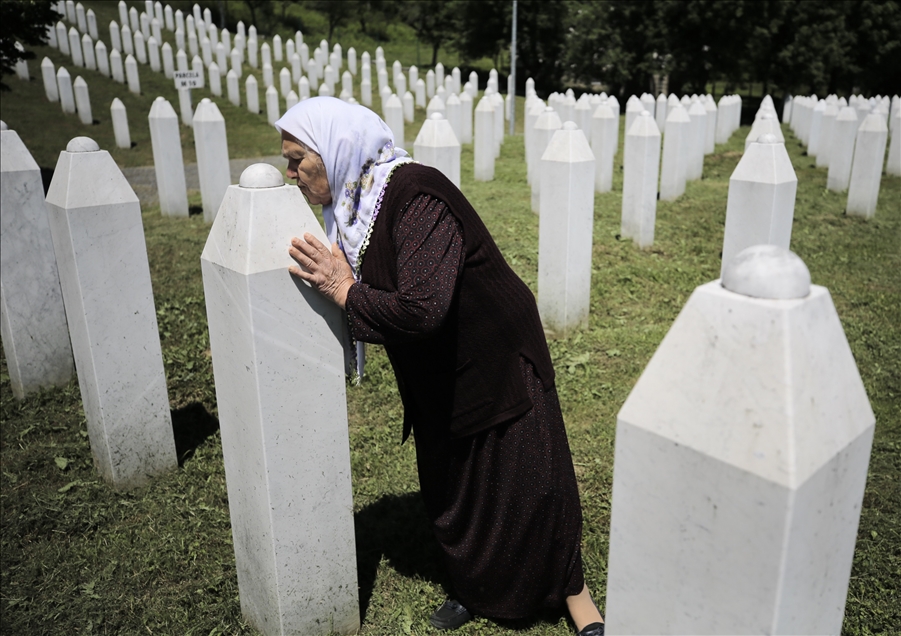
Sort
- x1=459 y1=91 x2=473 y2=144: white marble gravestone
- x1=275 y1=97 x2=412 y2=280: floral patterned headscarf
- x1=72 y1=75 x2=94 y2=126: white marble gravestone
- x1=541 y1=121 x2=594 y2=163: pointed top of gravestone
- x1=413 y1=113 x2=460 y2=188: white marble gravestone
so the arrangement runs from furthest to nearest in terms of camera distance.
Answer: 1. x1=72 y1=75 x2=94 y2=126: white marble gravestone
2. x1=459 y1=91 x2=473 y2=144: white marble gravestone
3. x1=413 y1=113 x2=460 y2=188: white marble gravestone
4. x1=541 y1=121 x2=594 y2=163: pointed top of gravestone
5. x1=275 y1=97 x2=412 y2=280: floral patterned headscarf

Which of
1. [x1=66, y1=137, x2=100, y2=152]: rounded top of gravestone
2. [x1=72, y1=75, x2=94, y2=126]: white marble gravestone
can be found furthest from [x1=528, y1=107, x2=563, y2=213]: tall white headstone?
[x1=72, y1=75, x2=94, y2=126]: white marble gravestone

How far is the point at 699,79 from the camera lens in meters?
27.8

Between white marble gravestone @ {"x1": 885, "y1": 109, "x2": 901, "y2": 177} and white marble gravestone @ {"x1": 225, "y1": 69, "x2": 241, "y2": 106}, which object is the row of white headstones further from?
white marble gravestone @ {"x1": 225, "y1": 69, "x2": 241, "y2": 106}

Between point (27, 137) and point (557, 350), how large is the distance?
13.7 meters

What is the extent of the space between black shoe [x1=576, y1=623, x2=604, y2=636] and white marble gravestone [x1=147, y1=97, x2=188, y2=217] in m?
8.18

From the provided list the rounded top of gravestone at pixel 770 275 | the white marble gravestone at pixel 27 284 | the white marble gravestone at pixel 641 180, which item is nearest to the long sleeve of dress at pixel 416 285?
the rounded top of gravestone at pixel 770 275

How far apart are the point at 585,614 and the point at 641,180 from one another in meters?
5.67

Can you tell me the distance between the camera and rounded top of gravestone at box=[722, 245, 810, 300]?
1.24 meters

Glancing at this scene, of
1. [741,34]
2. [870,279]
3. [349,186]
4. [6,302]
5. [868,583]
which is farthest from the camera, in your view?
[741,34]

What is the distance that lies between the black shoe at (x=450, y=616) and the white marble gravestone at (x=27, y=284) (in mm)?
3415

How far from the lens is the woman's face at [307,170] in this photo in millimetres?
2432

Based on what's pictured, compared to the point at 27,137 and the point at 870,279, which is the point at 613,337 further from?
the point at 27,137

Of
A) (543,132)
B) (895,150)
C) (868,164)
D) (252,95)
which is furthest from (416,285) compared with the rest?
(252,95)

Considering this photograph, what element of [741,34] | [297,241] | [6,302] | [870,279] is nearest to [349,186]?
[297,241]
